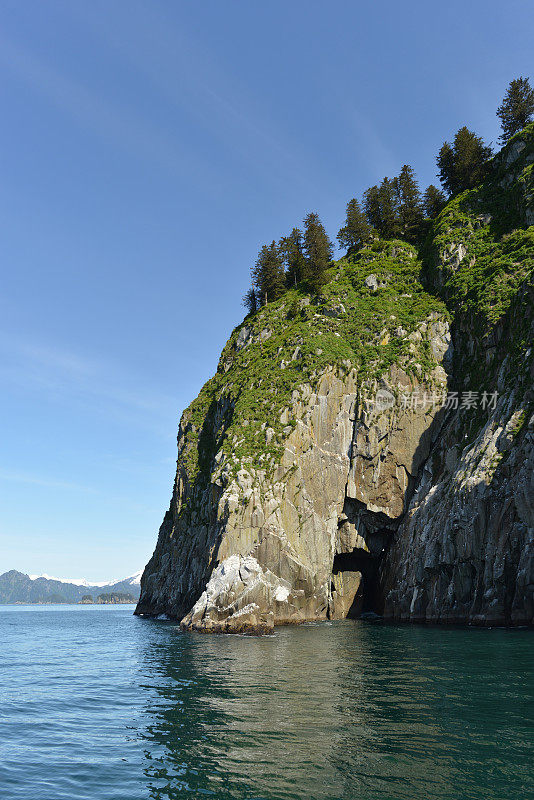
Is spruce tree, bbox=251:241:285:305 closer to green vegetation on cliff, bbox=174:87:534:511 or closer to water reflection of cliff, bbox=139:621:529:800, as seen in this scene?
green vegetation on cliff, bbox=174:87:534:511

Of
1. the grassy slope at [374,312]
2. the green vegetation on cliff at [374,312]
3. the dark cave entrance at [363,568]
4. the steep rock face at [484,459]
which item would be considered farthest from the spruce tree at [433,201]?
the dark cave entrance at [363,568]

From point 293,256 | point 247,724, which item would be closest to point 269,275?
point 293,256

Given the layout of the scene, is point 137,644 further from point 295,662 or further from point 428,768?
point 428,768

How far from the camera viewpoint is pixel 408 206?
90.7 meters

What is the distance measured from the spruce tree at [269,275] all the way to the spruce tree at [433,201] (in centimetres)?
2851

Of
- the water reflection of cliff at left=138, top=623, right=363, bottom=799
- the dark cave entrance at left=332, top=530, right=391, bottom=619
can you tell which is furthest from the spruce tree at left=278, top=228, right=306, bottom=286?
the water reflection of cliff at left=138, top=623, right=363, bottom=799

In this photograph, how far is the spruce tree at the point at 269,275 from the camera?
93062 millimetres

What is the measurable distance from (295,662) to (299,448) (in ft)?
111

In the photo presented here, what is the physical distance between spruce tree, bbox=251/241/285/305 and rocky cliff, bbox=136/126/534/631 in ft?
44.5

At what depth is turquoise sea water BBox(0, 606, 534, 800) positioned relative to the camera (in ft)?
38.8

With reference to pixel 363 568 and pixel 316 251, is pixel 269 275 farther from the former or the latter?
pixel 363 568

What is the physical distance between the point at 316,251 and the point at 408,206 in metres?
19.3

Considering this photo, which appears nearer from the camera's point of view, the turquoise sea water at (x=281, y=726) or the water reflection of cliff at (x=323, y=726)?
the water reflection of cliff at (x=323, y=726)

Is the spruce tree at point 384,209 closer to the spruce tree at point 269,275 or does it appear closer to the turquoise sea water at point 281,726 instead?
the spruce tree at point 269,275
